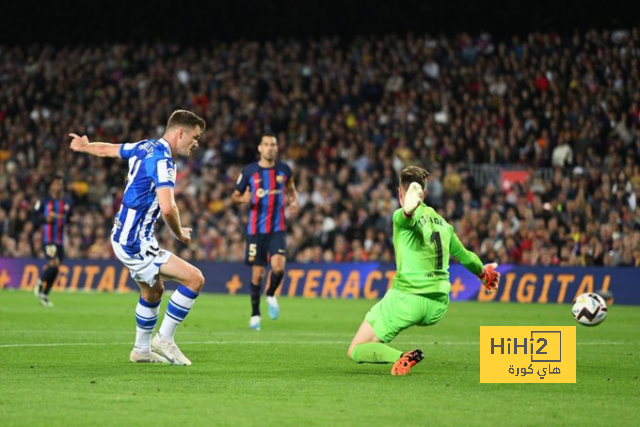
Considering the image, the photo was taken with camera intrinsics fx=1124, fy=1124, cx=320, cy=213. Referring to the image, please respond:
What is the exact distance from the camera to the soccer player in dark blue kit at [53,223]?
73.3 ft

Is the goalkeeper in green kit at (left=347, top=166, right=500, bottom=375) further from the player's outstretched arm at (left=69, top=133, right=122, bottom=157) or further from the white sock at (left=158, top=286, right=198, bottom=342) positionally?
the player's outstretched arm at (left=69, top=133, right=122, bottom=157)

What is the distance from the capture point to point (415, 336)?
50.2 feet

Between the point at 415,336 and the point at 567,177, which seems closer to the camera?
the point at 415,336

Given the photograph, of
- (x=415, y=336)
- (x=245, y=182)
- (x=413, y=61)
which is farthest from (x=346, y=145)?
(x=415, y=336)

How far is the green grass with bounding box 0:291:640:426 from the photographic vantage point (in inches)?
294

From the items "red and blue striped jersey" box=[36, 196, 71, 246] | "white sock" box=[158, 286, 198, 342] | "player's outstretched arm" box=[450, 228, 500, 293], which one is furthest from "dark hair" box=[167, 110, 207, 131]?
"red and blue striped jersey" box=[36, 196, 71, 246]

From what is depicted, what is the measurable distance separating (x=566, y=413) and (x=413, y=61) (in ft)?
84.8

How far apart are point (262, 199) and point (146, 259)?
665 centimetres

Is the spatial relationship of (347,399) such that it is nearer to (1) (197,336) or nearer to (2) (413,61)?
(1) (197,336)

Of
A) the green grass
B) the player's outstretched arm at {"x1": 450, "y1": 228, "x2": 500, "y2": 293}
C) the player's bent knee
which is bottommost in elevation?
the green grass

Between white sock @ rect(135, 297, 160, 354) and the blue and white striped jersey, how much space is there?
70 centimetres

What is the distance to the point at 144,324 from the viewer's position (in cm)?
1096

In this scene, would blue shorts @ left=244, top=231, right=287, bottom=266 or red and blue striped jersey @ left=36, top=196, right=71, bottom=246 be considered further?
red and blue striped jersey @ left=36, top=196, right=71, bottom=246

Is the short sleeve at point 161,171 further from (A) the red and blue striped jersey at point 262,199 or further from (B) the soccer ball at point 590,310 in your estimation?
(A) the red and blue striped jersey at point 262,199
